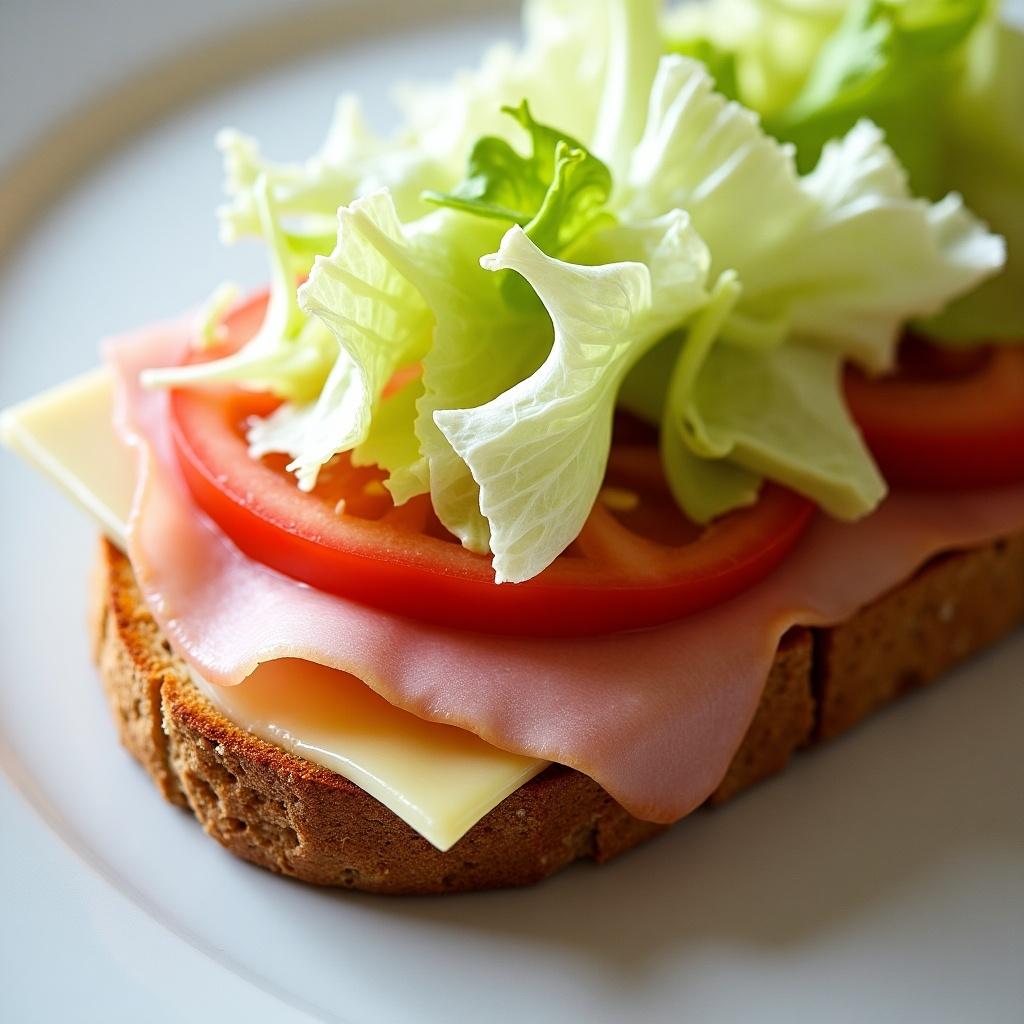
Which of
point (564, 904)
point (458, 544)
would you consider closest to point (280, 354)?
point (458, 544)

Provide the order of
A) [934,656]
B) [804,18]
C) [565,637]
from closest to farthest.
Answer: [565,637] < [934,656] < [804,18]

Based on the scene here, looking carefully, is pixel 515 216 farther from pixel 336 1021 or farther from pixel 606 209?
pixel 336 1021

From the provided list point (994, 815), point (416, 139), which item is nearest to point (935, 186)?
point (416, 139)

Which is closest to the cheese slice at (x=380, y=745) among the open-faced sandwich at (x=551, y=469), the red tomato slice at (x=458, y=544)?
the open-faced sandwich at (x=551, y=469)

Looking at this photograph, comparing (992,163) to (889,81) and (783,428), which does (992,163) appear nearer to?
(889,81)

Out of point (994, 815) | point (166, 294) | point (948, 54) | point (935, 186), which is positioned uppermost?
point (166, 294)

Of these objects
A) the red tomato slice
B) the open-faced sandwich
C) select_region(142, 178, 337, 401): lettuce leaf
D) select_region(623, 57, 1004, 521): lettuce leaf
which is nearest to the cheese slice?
the open-faced sandwich

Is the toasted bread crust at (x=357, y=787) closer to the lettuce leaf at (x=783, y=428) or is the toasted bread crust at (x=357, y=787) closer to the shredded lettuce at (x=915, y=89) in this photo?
the lettuce leaf at (x=783, y=428)
